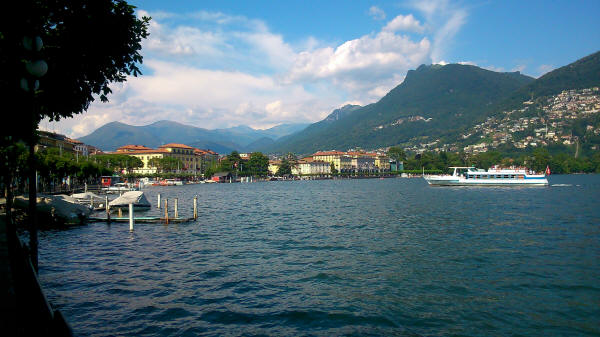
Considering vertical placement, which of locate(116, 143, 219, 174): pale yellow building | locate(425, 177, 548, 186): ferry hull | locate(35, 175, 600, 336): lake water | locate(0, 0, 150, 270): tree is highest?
locate(116, 143, 219, 174): pale yellow building

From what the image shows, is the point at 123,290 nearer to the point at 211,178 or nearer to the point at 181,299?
the point at 181,299

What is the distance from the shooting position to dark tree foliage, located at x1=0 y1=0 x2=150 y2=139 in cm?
947

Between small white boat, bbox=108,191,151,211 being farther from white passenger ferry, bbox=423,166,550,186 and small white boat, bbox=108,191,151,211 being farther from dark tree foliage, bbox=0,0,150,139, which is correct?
white passenger ferry, bbox=423,166,550,186

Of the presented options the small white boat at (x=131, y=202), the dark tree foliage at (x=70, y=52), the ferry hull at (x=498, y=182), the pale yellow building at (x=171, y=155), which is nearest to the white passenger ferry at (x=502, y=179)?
the ferry hull at (x=498, y=182)

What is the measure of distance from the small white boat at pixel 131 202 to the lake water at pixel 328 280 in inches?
431

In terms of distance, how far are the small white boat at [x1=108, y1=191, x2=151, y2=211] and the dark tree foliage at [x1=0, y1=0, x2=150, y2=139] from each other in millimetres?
24522

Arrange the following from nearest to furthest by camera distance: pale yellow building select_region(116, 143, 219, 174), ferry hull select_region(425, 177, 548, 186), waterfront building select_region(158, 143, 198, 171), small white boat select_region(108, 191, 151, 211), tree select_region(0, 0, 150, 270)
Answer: tree select_region(0, 0, 150, 270) → small white boat select_region(108, 191, 151, 211) → ferry hull select_region(425, 177, 548, 186) → pale yellow building select_region(116, 143, 219, 174) → waterfront building select_region(158, 143, 198, 171)

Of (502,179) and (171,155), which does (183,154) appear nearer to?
(171,155)

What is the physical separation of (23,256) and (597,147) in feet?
758

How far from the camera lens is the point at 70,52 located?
38.8ft

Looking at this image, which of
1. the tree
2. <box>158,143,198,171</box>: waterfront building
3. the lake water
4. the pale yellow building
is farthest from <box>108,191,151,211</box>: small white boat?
<box>158,143,198,171</box>: waterfront building

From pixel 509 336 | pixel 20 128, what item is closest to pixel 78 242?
pixel 20 128

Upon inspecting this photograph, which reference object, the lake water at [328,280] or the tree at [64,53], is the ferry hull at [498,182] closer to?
the lake water at [328,280]

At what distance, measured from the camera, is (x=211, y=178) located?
15988cm
